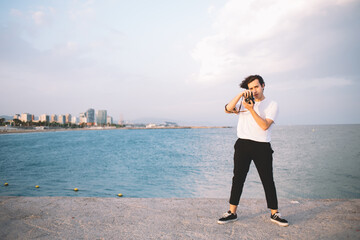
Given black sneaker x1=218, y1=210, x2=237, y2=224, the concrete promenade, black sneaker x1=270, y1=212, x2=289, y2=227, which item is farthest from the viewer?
black sneaker x1=218, y1=210, x2=237, y2=224

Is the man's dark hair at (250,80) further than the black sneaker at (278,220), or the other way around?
the man's dark hair at (250,80)

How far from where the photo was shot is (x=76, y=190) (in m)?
9.90

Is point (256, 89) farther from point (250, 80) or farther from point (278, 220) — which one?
point (278, 220)

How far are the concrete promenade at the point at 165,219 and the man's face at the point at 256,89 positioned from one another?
6.01 ft

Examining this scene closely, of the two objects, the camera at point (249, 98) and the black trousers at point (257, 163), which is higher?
the camera at point (249, 98)

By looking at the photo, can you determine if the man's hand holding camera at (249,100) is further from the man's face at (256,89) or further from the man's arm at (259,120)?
the man's face at (256,89)

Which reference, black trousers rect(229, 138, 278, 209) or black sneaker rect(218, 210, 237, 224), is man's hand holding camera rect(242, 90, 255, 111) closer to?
black trousers rect(229, 138, 278, 209)

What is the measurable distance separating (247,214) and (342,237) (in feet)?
3.89

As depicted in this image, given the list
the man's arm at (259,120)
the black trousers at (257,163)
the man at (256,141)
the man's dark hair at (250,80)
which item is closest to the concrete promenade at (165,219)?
the man at (256,141)

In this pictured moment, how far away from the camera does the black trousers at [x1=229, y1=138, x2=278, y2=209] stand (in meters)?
3.00

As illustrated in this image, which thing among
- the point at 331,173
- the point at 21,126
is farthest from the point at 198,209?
the point at 21,126

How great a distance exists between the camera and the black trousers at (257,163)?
3.00m

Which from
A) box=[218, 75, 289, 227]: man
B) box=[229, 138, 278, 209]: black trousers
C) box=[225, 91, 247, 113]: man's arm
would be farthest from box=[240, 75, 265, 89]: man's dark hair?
box=[229, 138, 278, 209]: black trousers

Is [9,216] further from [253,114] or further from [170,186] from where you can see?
[170,186]
